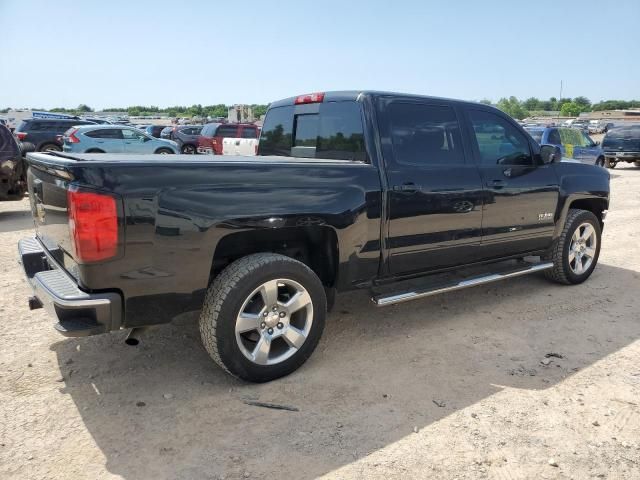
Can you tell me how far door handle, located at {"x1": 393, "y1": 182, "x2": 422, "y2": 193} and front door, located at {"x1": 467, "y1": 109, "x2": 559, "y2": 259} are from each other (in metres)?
0.83

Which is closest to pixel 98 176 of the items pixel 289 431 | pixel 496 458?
pixel 289 431

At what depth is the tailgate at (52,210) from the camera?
9.28 feet

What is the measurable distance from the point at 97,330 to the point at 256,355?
963 millimetres

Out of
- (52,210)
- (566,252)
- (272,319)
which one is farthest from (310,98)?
(566,252)

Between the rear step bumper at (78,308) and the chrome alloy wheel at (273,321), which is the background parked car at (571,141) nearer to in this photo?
the chrome alloy wheel at (273,321)

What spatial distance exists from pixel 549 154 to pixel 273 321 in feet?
10.3

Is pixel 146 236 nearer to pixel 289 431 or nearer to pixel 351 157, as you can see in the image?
pixel 289 431

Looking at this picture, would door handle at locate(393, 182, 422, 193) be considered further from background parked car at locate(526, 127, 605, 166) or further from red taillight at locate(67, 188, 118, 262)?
background parked car at locate(526, 127, 605, 166)

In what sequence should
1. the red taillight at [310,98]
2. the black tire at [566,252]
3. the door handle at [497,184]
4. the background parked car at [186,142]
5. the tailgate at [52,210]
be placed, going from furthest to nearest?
the background parked car at [186,142] < the black tire at [566,252] < the door handle at [497,184] < the red taillight at [310,98] < the tailgate at [52,210]

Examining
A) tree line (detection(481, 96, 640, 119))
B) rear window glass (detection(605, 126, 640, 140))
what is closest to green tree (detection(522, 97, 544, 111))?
tree line (detection(481, 96, 640, 119))

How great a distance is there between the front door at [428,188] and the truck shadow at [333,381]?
67cm

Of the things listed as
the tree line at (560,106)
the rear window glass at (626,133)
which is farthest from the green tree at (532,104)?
the rear window glass at (626,133)

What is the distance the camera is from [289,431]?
2832mm

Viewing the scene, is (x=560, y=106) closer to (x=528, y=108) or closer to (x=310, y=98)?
(x=528, y=108)
